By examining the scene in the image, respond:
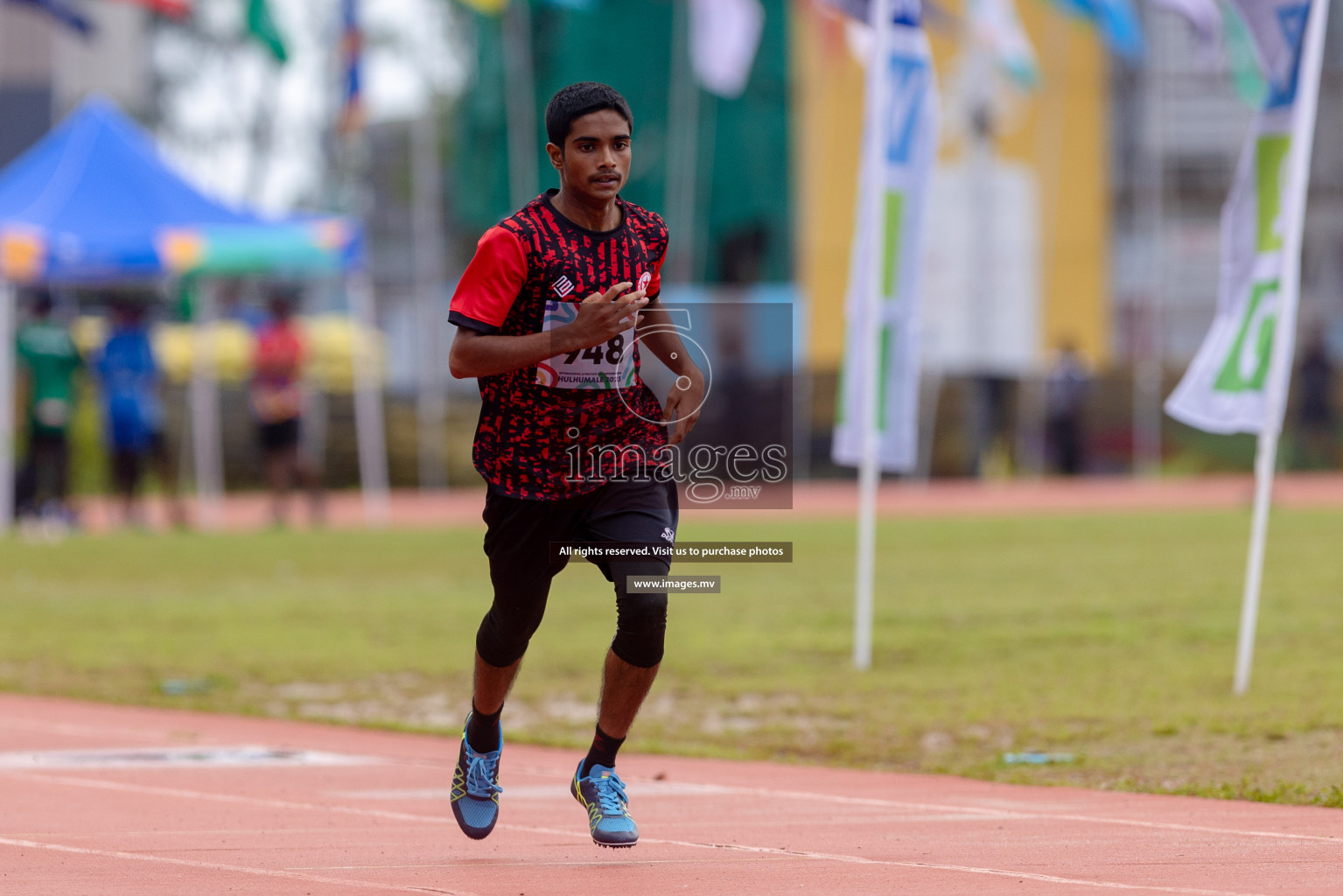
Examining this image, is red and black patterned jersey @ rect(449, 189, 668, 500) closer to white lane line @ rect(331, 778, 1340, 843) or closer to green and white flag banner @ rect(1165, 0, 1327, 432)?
white lane line @ rect(331, 778, 1340, 843)

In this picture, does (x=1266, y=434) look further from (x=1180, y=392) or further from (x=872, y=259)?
(x=872, y=259)

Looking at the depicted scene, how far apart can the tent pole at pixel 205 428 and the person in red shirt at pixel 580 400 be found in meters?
15.4

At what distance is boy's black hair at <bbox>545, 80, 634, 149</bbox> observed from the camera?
509 centimetres

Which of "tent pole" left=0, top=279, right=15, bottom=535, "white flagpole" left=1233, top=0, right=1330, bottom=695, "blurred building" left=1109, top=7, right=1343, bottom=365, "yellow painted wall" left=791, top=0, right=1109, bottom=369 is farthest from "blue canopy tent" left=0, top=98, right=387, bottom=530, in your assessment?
"blurred building" left=1109, top=7, right=1343, bottom=365

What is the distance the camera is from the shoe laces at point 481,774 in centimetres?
556

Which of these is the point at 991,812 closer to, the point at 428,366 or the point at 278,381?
the point at 278,381

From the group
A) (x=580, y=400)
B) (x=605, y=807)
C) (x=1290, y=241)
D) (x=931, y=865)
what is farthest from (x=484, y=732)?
(x=1290, y=241)

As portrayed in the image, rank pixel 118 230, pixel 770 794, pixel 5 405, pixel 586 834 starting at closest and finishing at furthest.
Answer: pixel 586 834, pixel 770 794, pixel 5 405, pixel 118 230

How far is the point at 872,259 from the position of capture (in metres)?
10.3

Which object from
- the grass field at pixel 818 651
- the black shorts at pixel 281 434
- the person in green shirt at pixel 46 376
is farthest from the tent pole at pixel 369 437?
the grass field at pixel 818 651

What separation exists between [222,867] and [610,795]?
3.46 feet

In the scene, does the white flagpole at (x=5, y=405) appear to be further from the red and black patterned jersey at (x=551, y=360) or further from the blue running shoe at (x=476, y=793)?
the red and black patterned jersey at (x=551, y=360)

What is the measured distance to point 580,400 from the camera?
5211 millimetres

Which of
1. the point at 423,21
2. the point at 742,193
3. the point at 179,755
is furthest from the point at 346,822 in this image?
the point at 423,21
